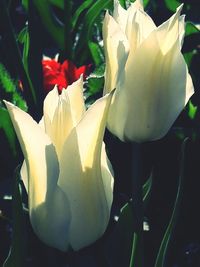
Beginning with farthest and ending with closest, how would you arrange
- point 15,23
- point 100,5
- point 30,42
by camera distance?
point 15,23 < point 100,5 < point 30,42

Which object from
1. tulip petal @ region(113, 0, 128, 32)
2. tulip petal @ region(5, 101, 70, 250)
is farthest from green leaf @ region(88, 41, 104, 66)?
tulip petal @ region(5, 101, 70, 250)

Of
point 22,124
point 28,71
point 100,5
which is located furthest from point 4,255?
point 22,124

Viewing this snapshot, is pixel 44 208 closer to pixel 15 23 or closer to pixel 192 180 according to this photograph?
pixel 192 180

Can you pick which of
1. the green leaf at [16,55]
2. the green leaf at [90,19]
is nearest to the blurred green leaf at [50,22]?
the green leaf at [90,19]

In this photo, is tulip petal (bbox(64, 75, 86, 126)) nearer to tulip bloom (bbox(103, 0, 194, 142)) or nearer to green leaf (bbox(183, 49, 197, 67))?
tulip bloom (bbox(103, 0, 194, 142))

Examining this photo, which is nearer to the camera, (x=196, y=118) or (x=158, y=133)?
(x=158, y=133)

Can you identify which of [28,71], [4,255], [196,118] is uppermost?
[28,71]

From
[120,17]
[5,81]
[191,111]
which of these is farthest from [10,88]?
[120,17]
